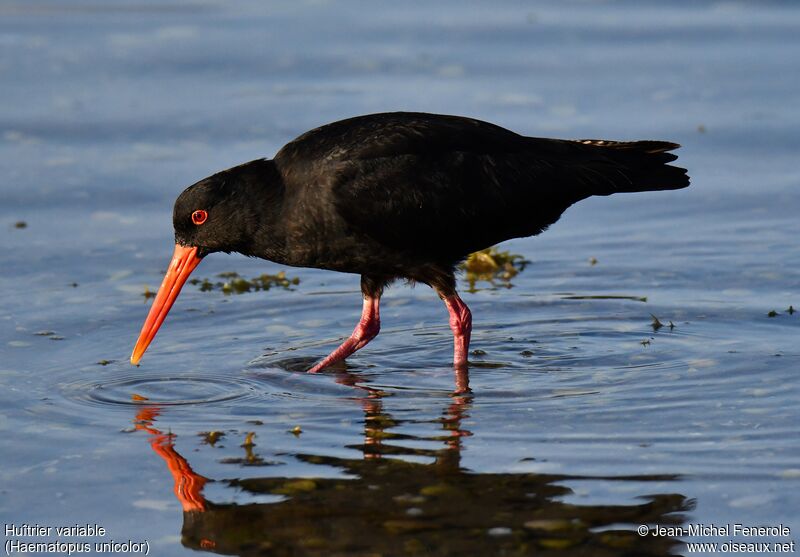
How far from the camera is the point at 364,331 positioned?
7.67m

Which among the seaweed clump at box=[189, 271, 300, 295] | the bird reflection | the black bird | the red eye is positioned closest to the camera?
the bird reflection

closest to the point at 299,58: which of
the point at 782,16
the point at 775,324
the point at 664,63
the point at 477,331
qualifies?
the point at 664,63

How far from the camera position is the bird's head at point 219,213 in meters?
7.36

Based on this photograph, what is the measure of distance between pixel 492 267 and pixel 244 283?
61.3 inches

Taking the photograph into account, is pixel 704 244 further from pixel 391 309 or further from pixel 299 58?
pixel 299 58

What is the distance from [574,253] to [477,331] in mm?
1520

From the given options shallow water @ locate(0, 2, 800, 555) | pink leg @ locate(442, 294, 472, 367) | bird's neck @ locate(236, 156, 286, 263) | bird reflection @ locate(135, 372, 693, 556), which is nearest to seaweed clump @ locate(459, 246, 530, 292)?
shallow water @ locate(0, 2, 800, 555)

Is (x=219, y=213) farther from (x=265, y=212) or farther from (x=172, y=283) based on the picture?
(x=172, y=283)

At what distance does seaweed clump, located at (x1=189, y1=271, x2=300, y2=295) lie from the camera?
877cm

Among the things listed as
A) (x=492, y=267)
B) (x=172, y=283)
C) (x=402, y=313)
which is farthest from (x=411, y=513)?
(x=492, y=267)

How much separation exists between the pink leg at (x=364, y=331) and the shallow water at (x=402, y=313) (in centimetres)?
9

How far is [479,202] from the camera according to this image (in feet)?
24.6

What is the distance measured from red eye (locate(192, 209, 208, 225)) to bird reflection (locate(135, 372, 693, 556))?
1.70 metres

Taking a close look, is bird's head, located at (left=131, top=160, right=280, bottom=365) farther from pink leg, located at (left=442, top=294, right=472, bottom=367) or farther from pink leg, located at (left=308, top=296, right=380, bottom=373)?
pink leg, located at (left=442, top=294, right=472, bottom=367)
